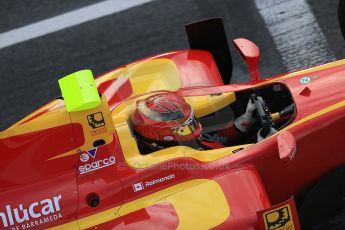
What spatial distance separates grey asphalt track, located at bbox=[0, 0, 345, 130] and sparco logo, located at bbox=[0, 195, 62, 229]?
266 centimetres

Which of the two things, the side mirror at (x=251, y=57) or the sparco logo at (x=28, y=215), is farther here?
the side mirror at (x=251, y=57)

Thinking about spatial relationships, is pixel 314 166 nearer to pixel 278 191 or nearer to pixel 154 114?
pixel 278 191

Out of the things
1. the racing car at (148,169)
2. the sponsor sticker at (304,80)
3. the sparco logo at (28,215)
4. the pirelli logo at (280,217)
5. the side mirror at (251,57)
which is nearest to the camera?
the pirelli logo at (280,217)

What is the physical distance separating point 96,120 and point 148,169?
56 centimetres

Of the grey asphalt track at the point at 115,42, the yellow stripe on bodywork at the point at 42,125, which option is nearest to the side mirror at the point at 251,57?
the grey asphalt track at the point at 115,42

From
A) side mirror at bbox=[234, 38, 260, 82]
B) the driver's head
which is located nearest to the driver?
the driver's head

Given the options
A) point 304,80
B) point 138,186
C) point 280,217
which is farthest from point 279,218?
point 304,80

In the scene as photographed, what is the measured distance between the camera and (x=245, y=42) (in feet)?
22.0

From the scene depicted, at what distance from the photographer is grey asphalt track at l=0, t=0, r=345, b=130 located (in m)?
8.23

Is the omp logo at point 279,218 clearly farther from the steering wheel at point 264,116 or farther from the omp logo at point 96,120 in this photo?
the omp logo at point 96,120

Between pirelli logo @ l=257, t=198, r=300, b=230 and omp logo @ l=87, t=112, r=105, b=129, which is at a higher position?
omp logo @ l=87, t=112, r=105, b=129

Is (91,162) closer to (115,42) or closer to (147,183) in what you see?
(147,183)

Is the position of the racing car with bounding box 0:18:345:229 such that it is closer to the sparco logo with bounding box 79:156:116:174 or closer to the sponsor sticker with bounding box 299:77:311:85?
the sparco logo with bounding box 79:156:116:174

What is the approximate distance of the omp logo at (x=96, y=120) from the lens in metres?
5.53
